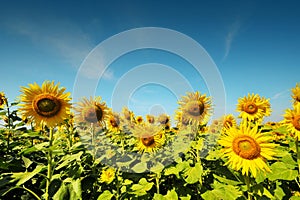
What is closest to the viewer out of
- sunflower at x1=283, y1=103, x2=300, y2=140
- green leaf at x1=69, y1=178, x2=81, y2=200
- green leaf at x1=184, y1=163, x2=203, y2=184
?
green leaf at x1=69, y1=178, x2=81, y2=200

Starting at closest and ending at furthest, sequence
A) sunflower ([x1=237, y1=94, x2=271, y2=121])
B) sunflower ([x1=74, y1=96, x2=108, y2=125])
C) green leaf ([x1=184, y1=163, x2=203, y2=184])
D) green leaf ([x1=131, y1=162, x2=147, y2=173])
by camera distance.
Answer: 1. green leaf ([x1=184, y1=163, x2=203, y2=184])
2. green leaf ([x1=131, y1=162, x2=147, y2=173])
3. sunflower ([x1=74, y1=96, x2=108, y2=125])
4. sunflower ([x1=237, y1=94, x2=271, y2=121])

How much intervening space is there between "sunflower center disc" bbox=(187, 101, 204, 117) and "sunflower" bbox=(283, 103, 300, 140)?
1.72m

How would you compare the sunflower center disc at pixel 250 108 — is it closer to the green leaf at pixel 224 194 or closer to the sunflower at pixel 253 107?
the sunflower at pixel 253 107

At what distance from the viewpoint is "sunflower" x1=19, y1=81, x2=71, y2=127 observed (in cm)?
310

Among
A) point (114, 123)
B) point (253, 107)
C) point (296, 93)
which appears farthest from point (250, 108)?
point (114, 123)

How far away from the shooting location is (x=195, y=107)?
5133 mm

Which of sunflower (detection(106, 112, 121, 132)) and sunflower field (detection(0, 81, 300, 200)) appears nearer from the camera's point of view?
sunflower field (detection(0, 81, 300, 200))

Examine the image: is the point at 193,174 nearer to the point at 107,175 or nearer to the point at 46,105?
the point at 107,175

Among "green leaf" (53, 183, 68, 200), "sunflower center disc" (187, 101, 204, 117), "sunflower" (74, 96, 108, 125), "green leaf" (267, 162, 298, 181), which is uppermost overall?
"sunflower center disc" (187, 101, 204, 117)

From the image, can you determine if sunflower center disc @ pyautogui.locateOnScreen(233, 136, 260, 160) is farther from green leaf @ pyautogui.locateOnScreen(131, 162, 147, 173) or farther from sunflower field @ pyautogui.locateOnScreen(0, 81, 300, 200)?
green leaf @ pyautogui.locateOnScreen(131, 162, 147, 173)

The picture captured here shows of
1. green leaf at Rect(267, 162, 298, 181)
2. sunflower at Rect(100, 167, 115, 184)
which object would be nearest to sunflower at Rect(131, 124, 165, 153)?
sunflower at Rect(100, 167, 115, 184)

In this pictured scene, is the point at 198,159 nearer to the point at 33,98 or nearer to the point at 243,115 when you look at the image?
the point at 33,98

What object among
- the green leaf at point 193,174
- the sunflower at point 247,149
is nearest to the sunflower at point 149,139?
the green leaf at point 193,174

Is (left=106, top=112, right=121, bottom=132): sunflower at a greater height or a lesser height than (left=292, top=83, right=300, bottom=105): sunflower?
lesser
